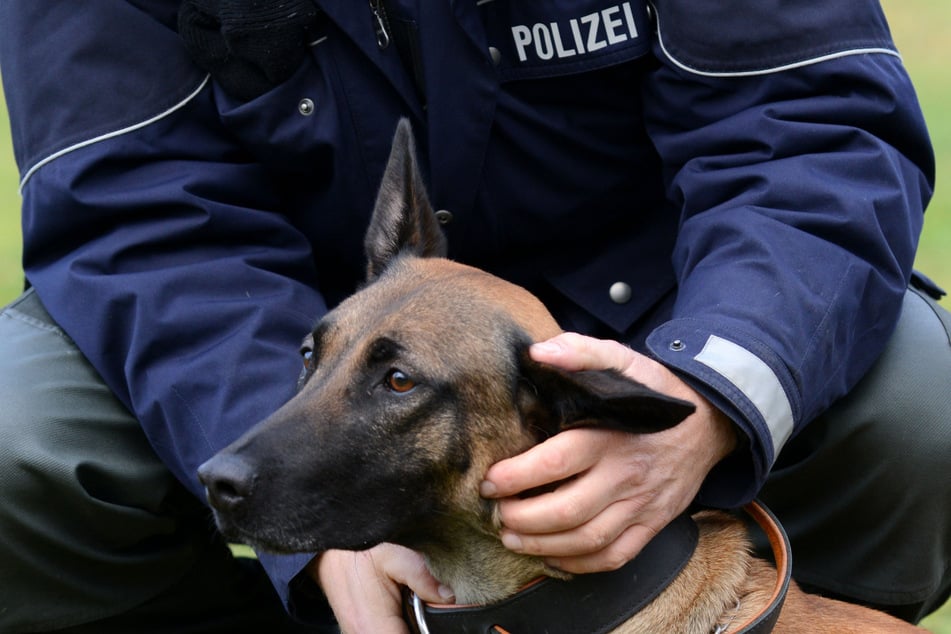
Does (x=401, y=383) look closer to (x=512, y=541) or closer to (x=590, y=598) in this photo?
(x=512, y=541)

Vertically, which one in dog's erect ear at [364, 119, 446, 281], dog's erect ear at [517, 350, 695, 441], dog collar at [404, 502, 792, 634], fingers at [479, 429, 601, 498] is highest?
dog's erect ear at [364, 119, 446, 281]

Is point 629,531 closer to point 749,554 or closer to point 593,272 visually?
point 749,554

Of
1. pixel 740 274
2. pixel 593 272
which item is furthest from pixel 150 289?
pixel 740 274

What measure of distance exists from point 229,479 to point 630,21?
1.67 meters

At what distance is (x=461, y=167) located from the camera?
11.5ft

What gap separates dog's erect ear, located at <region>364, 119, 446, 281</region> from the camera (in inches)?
124

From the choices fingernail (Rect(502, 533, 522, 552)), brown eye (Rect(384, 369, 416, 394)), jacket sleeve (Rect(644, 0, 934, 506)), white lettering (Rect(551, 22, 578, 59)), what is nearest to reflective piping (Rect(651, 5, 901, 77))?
jacket sleeve (Rect(644, 0, 934, 506))

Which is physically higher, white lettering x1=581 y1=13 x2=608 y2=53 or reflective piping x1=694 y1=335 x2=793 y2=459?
white lettering x1=581 y1=13 x2=608 y2=53

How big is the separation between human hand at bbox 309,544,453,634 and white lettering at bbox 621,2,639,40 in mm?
1481

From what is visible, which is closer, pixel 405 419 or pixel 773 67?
pixel 405 419

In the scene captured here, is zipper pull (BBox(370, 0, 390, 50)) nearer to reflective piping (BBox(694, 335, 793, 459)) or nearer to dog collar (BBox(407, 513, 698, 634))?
reflective piping (BBox(694, 335, 793, 459))

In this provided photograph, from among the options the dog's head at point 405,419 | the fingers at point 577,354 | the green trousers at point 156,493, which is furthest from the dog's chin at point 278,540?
the green trousers at point 156,493

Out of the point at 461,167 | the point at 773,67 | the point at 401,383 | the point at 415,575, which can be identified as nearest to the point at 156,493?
the point at 415,575

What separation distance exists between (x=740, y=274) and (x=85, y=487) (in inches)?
68.8
